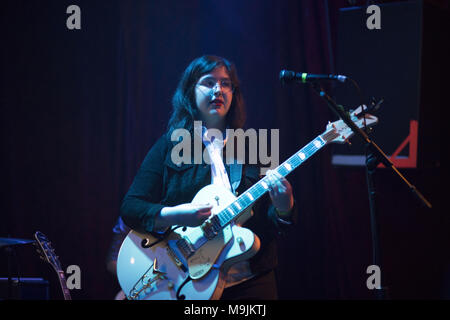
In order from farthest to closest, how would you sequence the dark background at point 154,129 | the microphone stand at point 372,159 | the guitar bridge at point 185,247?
the dark background at point 154,129
the guitar bridge at point 185,247
the microphone stand at point 372,159

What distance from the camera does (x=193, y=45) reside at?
9.83ft

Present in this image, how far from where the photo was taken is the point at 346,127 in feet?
6.62

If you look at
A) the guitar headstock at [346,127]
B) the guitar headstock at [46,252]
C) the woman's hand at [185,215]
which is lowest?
the guitar headstock at [46,252]

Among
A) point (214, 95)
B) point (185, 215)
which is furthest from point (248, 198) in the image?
point (214, 95)

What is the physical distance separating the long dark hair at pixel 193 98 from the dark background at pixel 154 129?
0.80 meters

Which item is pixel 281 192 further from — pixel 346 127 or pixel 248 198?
Answer: pixel 346 127

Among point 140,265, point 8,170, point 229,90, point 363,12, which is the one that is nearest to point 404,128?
point 363,12

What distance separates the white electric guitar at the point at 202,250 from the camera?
1861 millimetres

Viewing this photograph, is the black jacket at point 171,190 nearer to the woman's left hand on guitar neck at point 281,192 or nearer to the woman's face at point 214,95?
the woman's left hand on guitar neck at point 281,192

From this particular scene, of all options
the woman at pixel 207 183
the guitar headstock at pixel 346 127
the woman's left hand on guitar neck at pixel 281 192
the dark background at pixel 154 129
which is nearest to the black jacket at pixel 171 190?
the woman at pixel 207 183

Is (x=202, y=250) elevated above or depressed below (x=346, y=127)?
below

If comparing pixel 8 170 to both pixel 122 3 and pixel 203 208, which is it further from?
pixel 203 208

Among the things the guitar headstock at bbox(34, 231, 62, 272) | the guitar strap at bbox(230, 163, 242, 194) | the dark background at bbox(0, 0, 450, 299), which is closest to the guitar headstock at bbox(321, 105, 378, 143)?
the guitar strap at bbox(230, 163, 242, 194)

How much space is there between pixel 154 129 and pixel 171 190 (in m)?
1.00
